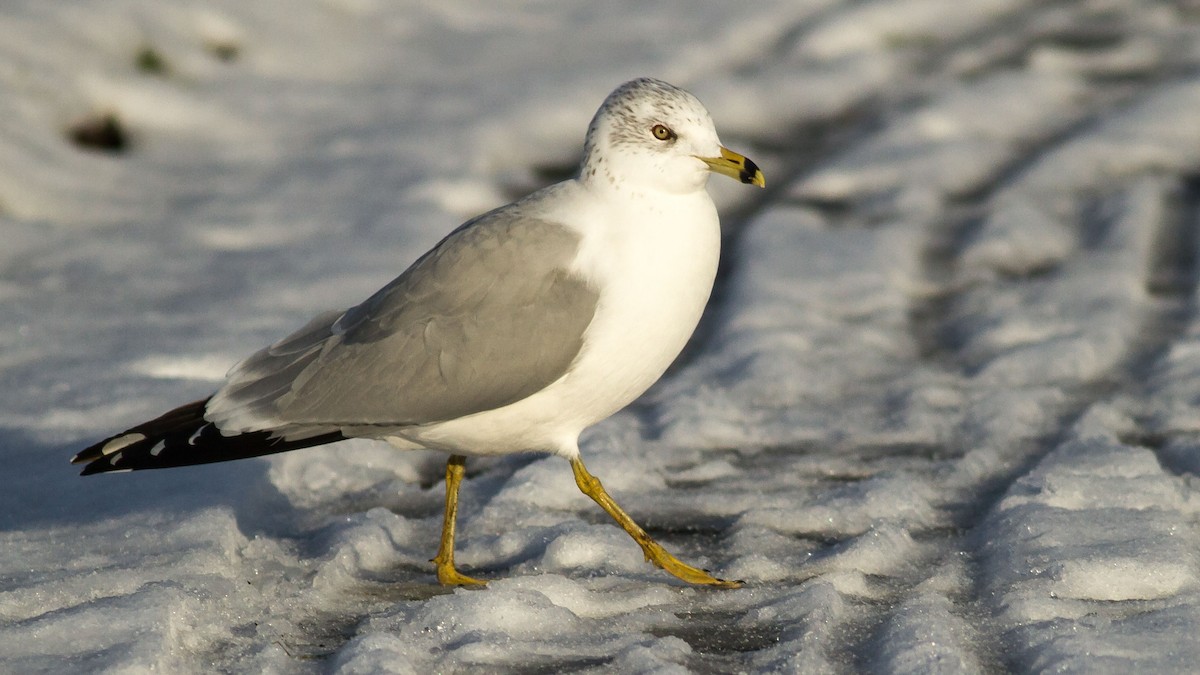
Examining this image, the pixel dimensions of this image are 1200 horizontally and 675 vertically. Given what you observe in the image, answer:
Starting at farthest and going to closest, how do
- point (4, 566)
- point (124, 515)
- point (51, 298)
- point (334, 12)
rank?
point (334, 12), point (51, 298), point (124, 515), point (4, 566)

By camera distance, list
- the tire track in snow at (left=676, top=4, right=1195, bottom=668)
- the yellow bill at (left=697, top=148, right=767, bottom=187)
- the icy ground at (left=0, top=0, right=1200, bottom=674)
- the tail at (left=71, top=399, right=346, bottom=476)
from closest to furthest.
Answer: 1. the icy ground at (left=0, top=0, right=1200, bottom=674)
2. the tire track in snow at (left=676, top=4, right=1195, bottom=668)
3. the tail at (left=71, top=399, right=346, bottom=476)
4. the yellow bill at (left=697, top=148, right=767, bottom=187)

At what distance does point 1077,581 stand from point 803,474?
1.28 metres

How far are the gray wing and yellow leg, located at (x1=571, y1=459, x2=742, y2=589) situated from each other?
1.41ft

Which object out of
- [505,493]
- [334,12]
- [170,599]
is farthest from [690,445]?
[334,12]

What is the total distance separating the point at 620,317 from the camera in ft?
12.7

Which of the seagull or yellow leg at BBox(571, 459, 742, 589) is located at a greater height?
the seagull

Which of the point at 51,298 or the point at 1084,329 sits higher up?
the point at 51,298

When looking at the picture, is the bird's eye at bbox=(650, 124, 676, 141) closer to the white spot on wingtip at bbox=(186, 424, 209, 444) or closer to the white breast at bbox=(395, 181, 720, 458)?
the white breast at bbox=(395, 181, 720, 458)

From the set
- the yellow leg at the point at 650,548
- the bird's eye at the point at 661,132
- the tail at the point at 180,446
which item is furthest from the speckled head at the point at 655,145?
the tail at the point at 180,446

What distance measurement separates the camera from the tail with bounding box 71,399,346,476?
3.95 metres

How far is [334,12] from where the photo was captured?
10430 millimetres

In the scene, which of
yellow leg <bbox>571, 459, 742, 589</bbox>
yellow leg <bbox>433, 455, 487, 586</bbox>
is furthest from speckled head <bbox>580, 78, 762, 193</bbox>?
yellow leg <bbox>433, 455, 487, 586</bbox>

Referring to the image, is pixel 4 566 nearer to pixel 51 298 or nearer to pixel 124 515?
pixel 124 515

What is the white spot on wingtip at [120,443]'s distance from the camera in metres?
4.03
